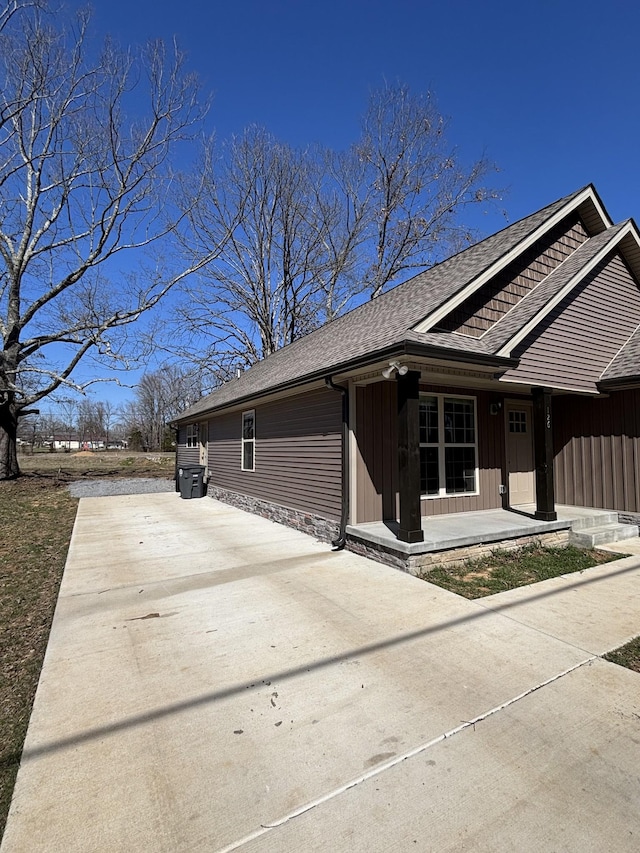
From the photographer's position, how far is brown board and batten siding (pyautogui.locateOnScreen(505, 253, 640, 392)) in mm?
7402

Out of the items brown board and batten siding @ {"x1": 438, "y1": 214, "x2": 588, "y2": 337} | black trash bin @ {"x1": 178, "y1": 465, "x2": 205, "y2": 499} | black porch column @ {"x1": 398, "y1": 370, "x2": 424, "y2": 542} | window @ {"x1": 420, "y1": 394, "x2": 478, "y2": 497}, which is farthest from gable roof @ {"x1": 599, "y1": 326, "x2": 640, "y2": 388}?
black trash bin @ {"x1": 178, "y1": 465, "x2": 205, "y2": 499}

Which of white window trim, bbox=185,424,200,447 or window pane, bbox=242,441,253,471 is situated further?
white window trim, bbox=185,424,200,447

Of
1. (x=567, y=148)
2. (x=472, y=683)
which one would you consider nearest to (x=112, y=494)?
(x=472, y=683)

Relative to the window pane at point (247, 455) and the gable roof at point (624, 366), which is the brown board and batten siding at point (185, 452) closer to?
the window pane at point (247, 455)

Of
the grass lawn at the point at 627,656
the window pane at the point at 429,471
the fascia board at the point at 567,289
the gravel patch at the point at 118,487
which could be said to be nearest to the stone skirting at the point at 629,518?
the window pane at the point at 429,471

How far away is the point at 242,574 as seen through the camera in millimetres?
5508

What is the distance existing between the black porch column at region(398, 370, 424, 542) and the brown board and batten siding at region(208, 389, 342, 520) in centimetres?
141

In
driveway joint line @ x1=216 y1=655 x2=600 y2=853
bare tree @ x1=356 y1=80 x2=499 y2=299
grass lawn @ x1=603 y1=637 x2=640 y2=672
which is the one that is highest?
bare tree @ x1=356 y1=80 x2=499 y2=299

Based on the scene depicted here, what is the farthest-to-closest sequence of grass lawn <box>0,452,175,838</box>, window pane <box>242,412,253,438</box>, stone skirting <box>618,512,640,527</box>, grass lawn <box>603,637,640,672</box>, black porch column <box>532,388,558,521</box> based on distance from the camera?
1. window pane <box>242,412,253,438</box>
2. stone skirting <box>618,512,640,527</box>
3. black porch column <box>532,388,558,521</box>
4. grass lawn <box>603,637,640,672</box>
5. grass lawn <box>0,452,175,838</box>

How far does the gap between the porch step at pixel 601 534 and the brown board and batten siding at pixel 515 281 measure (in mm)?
3687

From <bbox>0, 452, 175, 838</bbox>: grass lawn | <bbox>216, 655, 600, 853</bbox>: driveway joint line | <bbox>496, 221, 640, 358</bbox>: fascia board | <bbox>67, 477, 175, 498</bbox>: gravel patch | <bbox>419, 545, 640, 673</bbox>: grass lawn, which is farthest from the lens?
<bbox>67, 477, 175, 498</bbox>: gravel patch

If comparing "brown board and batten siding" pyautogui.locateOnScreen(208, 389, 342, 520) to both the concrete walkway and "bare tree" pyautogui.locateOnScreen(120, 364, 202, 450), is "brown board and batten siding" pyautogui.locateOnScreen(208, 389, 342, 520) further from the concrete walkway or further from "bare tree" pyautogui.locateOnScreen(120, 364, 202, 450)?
"bare tree" pyautogui.locateOnScreen(120, 364, 202, 450)

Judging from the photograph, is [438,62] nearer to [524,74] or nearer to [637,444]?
[524,74]

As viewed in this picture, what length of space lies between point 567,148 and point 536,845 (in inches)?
640
